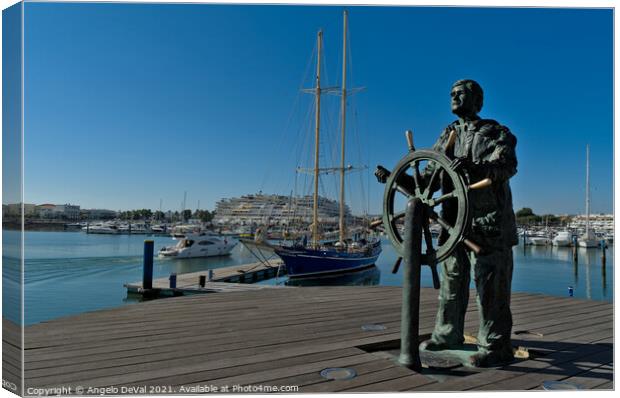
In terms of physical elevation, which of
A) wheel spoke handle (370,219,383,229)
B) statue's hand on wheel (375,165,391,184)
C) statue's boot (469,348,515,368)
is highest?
statue's hand on wheel (375,165,391,184)

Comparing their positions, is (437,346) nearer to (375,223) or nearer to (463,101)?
(375,223)

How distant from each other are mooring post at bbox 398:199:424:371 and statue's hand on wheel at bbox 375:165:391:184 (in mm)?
438

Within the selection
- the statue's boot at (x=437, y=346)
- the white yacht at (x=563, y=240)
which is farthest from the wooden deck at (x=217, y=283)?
the white yacht at (x=563, y=240)

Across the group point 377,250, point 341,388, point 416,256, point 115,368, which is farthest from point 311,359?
point 377,250

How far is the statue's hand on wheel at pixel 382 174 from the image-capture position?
3.17 meters

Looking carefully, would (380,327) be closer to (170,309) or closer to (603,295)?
(170,309)

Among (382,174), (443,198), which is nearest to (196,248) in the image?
(382,174)

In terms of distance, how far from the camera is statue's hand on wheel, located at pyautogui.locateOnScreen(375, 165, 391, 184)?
10.4 ft

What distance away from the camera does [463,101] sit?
9.69 feet

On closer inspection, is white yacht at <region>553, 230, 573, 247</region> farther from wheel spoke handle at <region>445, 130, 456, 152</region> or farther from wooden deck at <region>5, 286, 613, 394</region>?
wheel spoke handle at <region>445, 130, 456, 152</region>

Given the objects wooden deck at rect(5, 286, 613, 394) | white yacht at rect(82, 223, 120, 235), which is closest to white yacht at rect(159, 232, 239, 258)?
wooden deck at rect(5, 286, 613, 394)

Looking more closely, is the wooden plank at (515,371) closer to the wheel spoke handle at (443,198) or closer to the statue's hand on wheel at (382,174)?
the wheel spoke handle at (443,198)

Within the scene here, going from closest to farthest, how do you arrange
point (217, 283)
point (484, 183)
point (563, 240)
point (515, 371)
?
point (484, 183), point (515, 371), point (217, 283), point (563, 240)

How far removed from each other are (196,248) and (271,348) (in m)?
30.5
